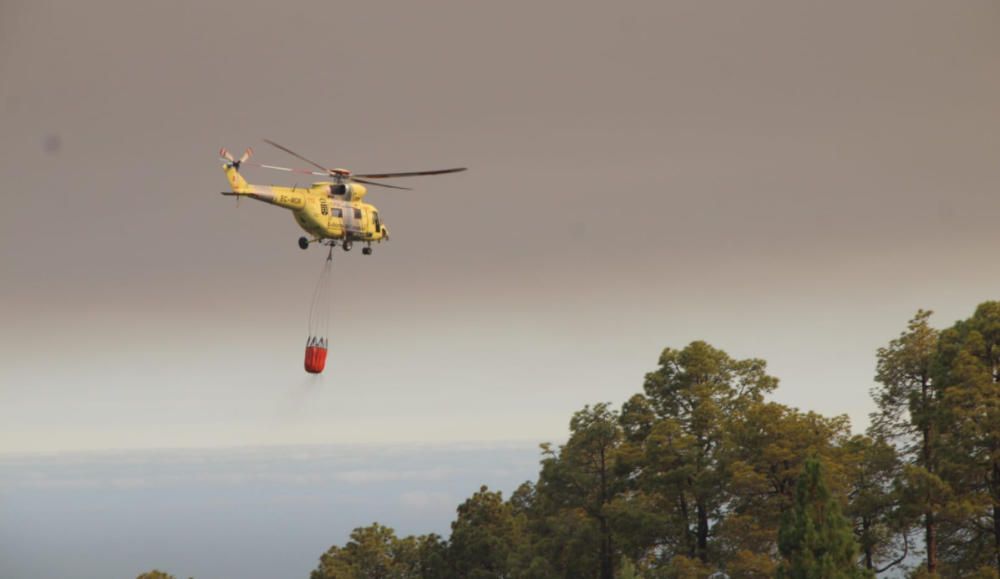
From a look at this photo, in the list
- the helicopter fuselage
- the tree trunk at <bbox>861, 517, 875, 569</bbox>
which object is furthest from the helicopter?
the tree trunk at <bbox>861, 517, 875, 569</bbox>

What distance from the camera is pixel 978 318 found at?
65250 mm

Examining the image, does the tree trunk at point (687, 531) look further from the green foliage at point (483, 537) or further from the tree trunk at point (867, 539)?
the green foliage at point (483, 537)

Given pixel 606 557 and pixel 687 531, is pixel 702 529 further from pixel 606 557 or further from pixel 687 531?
pixel 606 557

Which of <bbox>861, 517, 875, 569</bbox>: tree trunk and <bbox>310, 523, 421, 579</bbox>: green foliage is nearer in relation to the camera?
<bbox>861, 517, 875, 569</bbox>: tree trunk

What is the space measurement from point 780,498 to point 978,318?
12.2 metres

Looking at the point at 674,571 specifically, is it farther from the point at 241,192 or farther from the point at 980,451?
the point at 241,192

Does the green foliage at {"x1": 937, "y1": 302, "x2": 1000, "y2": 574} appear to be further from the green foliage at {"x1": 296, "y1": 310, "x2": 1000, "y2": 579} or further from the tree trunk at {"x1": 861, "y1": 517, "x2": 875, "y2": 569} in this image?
the tree trunk at {"x1": 861, "y1": 517, "x2": 875, "y2": 569}

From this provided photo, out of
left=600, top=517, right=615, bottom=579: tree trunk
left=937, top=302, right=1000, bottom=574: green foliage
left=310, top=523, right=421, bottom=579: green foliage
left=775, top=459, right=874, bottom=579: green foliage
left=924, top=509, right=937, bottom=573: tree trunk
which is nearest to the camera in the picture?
left=775, top=459, right=874, bottom=579: green foliage

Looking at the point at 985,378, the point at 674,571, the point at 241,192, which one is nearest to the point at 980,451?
the point at 985,378

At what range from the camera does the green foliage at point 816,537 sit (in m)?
57.5

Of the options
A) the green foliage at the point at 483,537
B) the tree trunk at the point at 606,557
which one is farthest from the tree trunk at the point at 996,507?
the green foliage at the point at 483,537

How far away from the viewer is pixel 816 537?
57.9m

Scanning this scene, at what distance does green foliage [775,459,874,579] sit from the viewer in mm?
57531

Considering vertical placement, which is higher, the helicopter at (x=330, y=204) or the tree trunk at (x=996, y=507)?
the helicopter at (x=330, y=204)
